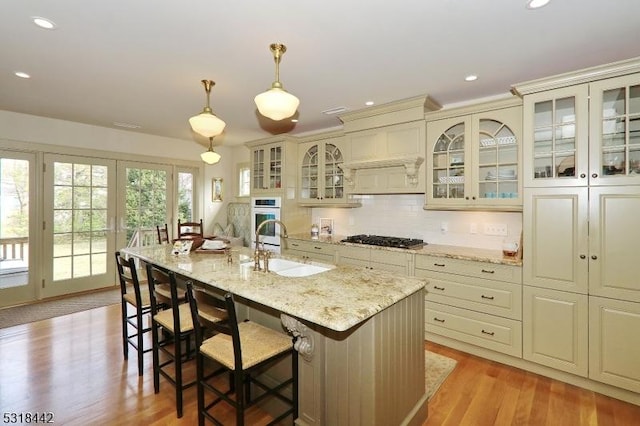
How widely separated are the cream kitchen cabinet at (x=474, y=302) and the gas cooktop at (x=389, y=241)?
26cm

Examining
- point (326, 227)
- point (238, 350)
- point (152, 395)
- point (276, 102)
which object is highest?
point (276, 102)

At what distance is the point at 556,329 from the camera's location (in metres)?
2.48

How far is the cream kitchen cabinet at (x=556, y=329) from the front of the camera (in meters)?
2.38

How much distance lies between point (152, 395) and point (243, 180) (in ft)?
14.6

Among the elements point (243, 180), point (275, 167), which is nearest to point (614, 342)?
point (275, 167)

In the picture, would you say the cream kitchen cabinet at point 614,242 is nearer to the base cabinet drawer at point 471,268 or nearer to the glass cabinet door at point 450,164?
the base cabinet drawer at point 471,268

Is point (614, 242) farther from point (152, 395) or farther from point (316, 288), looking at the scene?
point (152, 395)

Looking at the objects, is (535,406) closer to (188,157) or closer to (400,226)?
(400,226)

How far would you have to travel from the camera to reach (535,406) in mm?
2197

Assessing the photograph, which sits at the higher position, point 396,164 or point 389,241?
point 396,164

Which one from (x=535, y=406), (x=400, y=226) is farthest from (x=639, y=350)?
(x=400, y=226)

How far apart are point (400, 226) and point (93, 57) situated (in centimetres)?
346

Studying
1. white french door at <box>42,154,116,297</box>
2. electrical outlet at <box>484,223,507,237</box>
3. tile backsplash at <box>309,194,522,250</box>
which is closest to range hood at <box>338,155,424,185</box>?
tile backsplash at <box>309,194,522,250</box>

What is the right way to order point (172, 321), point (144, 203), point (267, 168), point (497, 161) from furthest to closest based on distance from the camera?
point (144, 203) < point (267, 168) < point (497, 161) < point (172, 321)
